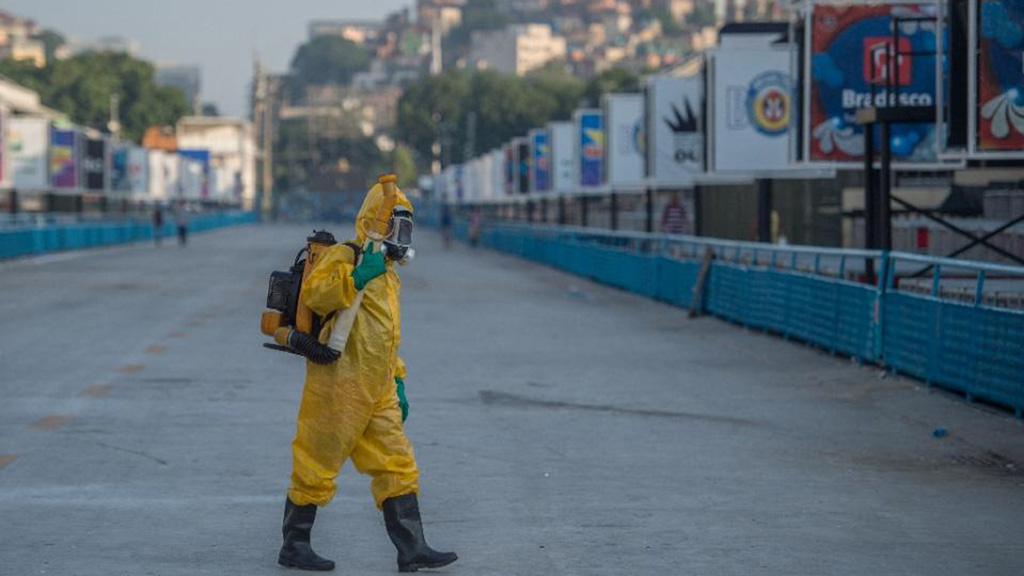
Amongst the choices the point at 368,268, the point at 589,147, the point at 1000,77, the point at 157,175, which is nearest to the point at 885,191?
the point at 1000,77

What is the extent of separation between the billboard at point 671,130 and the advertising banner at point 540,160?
68.7 feet

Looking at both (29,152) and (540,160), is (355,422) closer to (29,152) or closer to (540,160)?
(540,160)

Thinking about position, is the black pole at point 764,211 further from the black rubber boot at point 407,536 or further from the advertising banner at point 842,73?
the black rubber boot at point 407,536

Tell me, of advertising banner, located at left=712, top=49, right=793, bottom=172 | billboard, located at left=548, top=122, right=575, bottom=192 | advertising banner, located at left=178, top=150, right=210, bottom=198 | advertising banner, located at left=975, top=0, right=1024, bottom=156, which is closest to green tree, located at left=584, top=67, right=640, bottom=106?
advertising banner, located at left=178, top=150, right=210, bottom=198

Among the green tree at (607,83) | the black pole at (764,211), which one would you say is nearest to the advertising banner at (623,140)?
the black pole at (764,211)

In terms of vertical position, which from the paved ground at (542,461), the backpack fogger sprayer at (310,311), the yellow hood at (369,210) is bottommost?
the paved ground at (542,461)

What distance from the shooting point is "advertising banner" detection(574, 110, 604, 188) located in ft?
165

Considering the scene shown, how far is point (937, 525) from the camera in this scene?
9.23 metres

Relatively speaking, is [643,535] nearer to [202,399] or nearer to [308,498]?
[308,498]

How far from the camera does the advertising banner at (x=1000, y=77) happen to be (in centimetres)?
1831

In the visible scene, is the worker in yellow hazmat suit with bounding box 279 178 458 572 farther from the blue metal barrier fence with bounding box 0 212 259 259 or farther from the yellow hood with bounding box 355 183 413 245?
the blue metal barrier fence with bounding box 0 212 259 259

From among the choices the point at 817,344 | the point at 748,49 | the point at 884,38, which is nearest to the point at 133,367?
Answer: the point at 817,344

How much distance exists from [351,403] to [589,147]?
4306 centimetres

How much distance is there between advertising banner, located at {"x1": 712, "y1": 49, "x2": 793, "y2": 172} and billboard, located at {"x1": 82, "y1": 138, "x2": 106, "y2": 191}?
1638 inches
